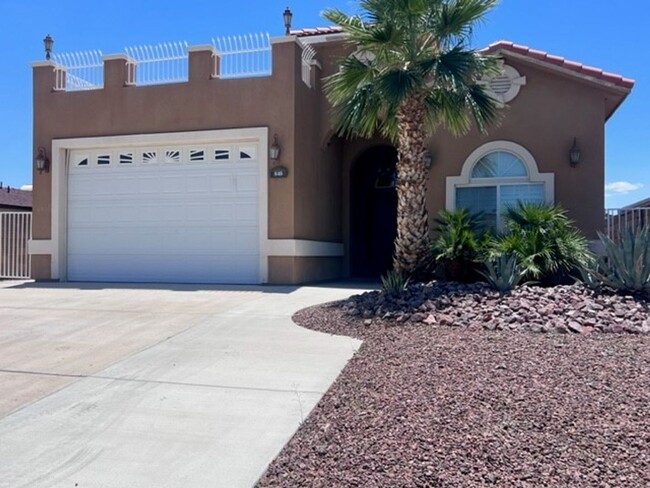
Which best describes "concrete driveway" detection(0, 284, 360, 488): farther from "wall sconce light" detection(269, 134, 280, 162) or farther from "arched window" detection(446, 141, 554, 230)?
"arched window" detection(446, 141, 554, 230)

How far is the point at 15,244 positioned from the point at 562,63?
1549cm

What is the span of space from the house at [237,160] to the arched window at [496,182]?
3 cm

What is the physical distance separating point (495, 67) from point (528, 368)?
7.01 m

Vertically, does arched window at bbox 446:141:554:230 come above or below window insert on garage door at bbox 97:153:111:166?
below

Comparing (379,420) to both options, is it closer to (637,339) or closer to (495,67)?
(637,339)

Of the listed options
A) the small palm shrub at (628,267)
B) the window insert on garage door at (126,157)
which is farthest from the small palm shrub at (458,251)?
the window insert on garage door at (126,157)

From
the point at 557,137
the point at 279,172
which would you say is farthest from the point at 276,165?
the point at 557,137

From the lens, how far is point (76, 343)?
693cm

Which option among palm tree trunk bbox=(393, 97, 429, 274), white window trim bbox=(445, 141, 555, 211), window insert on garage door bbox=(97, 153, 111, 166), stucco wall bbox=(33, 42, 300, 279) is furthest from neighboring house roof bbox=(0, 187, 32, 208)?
palm tree trunk bbox=(393, 97, 429, 274)

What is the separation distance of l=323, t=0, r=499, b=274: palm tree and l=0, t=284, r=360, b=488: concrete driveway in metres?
3.00

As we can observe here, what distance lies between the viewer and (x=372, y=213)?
16.9m

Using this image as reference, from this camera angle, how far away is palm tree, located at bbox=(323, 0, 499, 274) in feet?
31.5

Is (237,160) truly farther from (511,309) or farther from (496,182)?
(511,309)

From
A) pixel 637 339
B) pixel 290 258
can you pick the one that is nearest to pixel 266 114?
pixel 290 258
